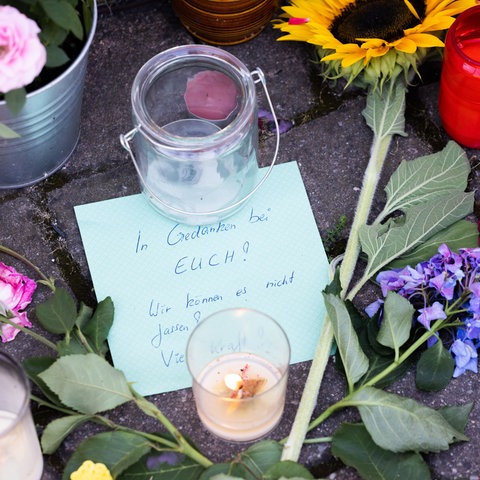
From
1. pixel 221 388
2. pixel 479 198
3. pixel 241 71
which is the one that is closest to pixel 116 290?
pixel 221 388

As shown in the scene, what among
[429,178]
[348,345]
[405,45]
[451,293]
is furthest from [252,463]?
[405,45]

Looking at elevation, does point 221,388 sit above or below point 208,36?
below

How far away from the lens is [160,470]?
0.92 m

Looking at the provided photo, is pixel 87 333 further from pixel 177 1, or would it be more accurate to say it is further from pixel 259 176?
pixel 177 1

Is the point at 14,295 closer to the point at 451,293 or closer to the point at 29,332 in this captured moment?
the point at 29,332


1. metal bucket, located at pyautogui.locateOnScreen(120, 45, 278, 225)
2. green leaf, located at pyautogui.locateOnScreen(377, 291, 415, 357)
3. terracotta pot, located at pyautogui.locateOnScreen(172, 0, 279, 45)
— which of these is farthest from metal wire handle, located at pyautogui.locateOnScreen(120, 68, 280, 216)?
green leaf, located at pyautogui.locateOnScreen(377, 291, 415, 357)

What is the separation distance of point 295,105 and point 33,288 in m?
0.38

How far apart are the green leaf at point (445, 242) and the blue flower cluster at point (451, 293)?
2 centimetres

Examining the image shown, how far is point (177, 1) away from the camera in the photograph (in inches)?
44.9

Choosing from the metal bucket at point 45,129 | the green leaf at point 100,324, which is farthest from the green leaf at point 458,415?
the metal bucket at point 45,129

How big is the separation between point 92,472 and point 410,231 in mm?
417

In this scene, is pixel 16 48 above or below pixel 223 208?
above

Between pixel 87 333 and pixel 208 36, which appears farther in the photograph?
pixel 208 36

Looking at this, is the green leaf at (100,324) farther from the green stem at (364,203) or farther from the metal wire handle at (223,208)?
the green stem at (364,203)
